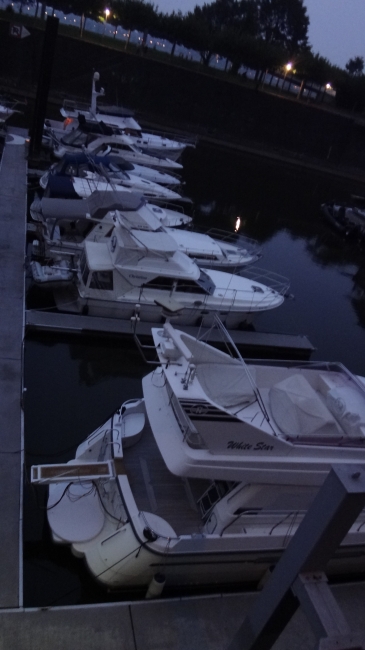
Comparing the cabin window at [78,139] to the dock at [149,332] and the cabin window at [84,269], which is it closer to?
the cabin window at [84,269]

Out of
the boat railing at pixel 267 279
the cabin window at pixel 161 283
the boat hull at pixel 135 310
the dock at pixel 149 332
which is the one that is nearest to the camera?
the dock at pixel 149 332

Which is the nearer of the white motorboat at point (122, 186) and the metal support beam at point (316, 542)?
the metal support beam at point (316, 542)

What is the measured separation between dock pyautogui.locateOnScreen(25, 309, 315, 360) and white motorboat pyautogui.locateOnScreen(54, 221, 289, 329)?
390mm

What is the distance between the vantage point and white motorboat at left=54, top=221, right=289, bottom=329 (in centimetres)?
1318

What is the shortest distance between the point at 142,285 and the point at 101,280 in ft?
3.65

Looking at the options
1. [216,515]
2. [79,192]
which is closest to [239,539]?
[216,515]

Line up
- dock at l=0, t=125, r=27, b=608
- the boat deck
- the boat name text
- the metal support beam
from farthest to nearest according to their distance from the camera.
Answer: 1. the boat deck
2. the boat name text
3. dock at l=0, t=125, r=27, b=608
4. the metal support beam

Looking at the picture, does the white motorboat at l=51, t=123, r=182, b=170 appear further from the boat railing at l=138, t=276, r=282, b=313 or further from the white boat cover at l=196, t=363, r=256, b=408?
the white boat cover at l=196, t=363, r=256, b=408

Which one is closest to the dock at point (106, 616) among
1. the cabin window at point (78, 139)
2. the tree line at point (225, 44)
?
the cabin window at point (78, 139)

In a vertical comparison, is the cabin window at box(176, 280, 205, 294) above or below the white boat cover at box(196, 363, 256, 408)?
below

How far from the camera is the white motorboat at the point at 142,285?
13.2 metres

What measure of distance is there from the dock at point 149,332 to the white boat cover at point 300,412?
404cm

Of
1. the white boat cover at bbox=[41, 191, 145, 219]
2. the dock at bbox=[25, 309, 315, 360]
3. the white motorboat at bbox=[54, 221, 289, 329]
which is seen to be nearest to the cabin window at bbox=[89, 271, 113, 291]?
the white motorboat at bbox=[54, 221, 289, 329]

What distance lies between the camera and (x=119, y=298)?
13289mm
